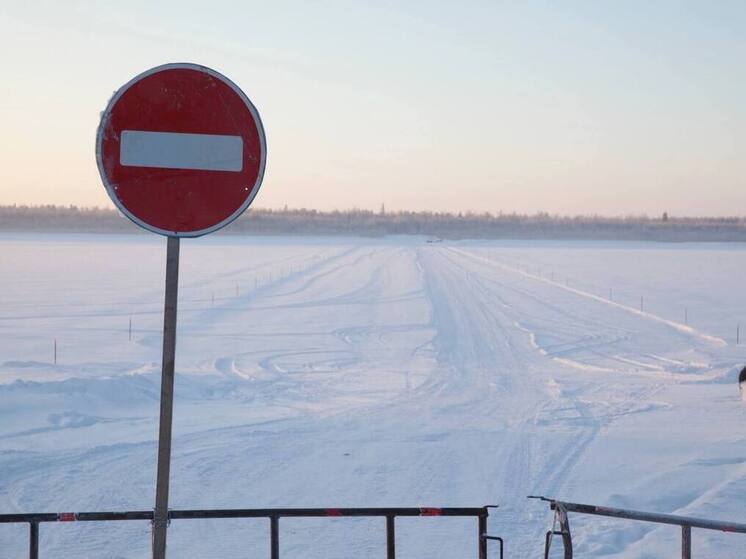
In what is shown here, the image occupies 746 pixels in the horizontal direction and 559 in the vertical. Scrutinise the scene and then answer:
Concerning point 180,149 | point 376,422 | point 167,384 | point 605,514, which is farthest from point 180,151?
point 376,422

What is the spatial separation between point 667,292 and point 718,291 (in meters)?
2.38

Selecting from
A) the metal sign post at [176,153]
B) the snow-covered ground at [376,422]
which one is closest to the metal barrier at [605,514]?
the metal sign post at [176,153]

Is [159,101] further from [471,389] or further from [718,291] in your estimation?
[718,291]

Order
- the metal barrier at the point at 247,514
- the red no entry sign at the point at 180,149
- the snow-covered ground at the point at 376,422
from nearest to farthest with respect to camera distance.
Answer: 1. the red no entry sign at the point at 180,149
2. the metal barrier at the point at 247,514
3. the snow-covered ground at the point at 376,422

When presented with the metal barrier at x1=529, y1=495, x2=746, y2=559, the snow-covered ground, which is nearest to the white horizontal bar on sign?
the metal barrier at x1=529, y1=495, x2=746, y2=559

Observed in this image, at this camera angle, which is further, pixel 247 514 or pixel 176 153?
pixel 247 514

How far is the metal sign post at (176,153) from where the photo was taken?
3.30 metres

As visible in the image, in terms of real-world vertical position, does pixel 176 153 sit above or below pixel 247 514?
above

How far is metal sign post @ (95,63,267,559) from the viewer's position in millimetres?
3301

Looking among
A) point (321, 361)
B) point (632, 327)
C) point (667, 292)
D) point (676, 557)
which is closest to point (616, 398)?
Result: point (321, 361)

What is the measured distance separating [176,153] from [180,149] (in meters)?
0.02

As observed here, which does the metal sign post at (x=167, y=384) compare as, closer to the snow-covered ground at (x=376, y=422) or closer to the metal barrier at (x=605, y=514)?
the metal barrier at (x=605, y=514)

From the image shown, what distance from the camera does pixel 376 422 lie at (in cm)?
1286

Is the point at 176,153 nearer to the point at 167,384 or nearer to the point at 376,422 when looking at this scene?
the point at 167,384
